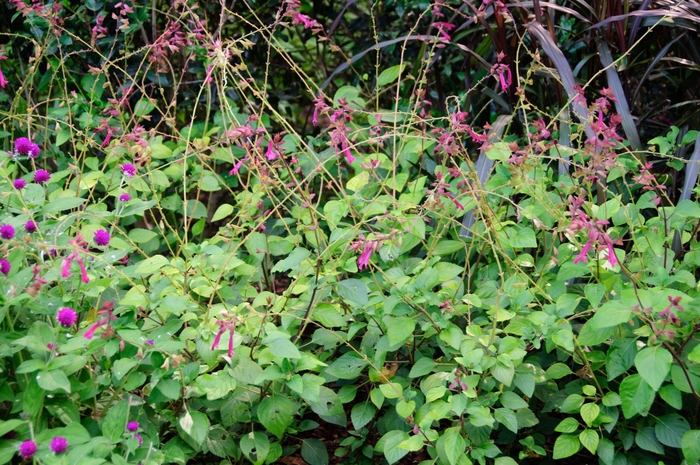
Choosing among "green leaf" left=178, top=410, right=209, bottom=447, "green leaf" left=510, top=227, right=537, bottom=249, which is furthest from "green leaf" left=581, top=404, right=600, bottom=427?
"green leaf" left=178, top=410, right=209, bottom=447

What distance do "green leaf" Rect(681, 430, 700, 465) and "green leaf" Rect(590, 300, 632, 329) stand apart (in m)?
0.35

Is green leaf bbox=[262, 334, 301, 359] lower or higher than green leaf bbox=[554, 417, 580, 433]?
higher

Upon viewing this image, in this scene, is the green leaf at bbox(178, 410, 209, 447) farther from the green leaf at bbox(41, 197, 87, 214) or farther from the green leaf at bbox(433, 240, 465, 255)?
the green leaf at bbox(433, 240, 465, 255)

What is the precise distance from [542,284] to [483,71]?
1156 millimetres

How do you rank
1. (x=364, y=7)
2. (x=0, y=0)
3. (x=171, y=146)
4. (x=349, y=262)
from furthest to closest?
1. (x=364, y=7)
2. (x=0, y=0)
3. (x=171, y=146)
4. (x=349, y=262)

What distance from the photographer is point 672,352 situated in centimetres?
166

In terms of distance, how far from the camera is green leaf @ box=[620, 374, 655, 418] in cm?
171

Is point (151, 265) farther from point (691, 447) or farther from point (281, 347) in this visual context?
point (691, 447)

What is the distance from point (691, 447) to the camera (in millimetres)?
1704

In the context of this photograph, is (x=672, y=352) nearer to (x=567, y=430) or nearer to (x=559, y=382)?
(x=567, y=430)

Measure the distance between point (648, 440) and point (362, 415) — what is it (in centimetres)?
71

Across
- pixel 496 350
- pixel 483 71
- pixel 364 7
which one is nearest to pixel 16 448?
pixel 496 350

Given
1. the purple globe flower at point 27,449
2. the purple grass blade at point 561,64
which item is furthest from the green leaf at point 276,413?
the purple grass blade at point 561,64

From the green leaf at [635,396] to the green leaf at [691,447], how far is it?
114 mm
